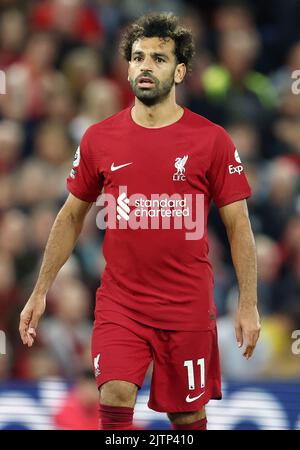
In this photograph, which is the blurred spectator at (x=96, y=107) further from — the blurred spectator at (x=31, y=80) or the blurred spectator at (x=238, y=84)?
the blurred spectator at (x=238, y=84)

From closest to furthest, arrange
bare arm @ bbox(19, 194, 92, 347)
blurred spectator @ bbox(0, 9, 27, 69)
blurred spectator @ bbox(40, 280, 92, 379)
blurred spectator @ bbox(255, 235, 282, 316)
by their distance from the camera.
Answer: bare arm @ bbox(19, 194, 92, 347), blurred spectator @ bbox(40, 280, 92, 379), blurred spectator @ bbox(255, 235, 282, 316), blurred spectator @ bbox(0, 9, 27, 69)

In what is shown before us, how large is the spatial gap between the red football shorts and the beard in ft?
3.11

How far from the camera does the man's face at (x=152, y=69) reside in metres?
4.98

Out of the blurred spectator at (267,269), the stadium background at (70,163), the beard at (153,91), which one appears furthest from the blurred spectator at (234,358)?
the beard at (153,91)

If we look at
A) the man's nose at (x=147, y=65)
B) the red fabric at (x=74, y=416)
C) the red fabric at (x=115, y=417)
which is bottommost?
the red fabric at (x=74, y=416)

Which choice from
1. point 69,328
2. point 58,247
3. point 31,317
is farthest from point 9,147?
point 31,317

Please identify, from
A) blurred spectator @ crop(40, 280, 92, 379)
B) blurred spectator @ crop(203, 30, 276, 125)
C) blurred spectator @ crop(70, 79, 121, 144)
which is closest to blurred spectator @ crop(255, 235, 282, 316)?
blurred spectator @ crop(203, 30, 276, 125)

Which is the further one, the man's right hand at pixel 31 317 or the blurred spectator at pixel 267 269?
the blurred spectator at pixel 267 269

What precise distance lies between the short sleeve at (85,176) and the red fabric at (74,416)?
1.73 metres

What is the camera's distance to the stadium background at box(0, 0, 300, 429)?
6551mm

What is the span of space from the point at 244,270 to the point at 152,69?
97 centimetres

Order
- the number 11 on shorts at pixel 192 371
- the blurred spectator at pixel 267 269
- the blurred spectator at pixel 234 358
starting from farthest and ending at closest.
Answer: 1. the blurred spectator at pixel 267 269
2. the blurred spectator at pixel 234 358
3. the number 11 on shorts at pixel 192 371

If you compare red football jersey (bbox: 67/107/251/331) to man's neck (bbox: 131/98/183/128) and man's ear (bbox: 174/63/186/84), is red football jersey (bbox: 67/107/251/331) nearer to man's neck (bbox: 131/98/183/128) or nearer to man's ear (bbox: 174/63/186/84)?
man's neck (bbox: 131/98/183/128)
